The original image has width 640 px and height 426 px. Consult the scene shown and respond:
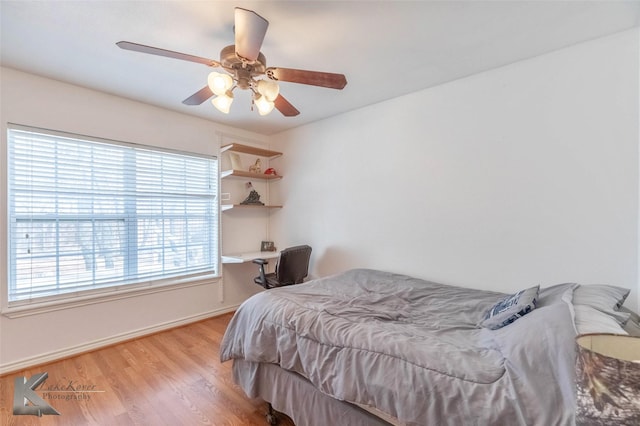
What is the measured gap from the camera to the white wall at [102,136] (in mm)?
2252

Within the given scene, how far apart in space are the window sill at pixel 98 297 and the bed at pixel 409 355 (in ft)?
5.28

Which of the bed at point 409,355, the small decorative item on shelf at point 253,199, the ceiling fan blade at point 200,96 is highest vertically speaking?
the ceiling fan blade at point 200,96

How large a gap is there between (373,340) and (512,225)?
5.26ft

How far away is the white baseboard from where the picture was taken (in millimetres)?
2253

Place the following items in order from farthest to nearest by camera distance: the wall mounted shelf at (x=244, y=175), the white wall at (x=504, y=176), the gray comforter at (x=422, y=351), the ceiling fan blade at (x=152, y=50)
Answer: the wall mounted shelf at (x=244, y=175) < the white wall at (x=504, y=176) < the ceiling fan blade at (x=152, y=50) < the gray comforter at (x=422, y=351)

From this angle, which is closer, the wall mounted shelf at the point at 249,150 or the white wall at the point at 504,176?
the white wall at the point at 504,176

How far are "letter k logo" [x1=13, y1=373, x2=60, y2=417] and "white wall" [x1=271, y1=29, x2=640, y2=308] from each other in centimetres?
261

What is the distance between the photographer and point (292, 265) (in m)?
2.99

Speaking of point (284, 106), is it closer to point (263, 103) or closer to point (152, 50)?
point (263, 103)

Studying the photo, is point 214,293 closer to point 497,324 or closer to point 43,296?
point 43,296

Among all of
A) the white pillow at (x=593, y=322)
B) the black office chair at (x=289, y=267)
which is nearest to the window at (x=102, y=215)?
the black office chair at (x=289, y=267)

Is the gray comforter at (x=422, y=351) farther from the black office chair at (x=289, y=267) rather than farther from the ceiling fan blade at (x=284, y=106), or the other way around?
the ceiling fan blade at (x=284, y=106)

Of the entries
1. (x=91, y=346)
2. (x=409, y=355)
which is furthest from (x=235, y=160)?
(x=409, y=355)

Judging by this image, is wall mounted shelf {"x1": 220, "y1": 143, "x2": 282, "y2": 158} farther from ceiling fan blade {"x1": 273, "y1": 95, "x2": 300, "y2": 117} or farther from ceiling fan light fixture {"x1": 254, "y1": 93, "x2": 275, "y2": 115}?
ceiling fan light fixture {"x1": 254, "y1": 93, "x2": 275, "y2": 115}
